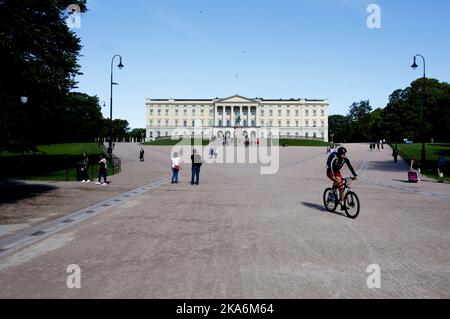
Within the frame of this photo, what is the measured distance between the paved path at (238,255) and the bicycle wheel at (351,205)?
0.90 feet

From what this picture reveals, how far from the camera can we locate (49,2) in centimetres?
2264

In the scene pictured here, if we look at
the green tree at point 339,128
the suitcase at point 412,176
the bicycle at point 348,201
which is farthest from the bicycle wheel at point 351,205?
the green tree at point 339,128

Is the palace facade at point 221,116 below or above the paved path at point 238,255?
above

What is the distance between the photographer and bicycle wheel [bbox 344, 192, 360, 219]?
34.2 ft

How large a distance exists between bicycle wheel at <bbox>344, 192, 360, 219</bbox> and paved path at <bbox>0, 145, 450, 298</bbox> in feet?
0.90

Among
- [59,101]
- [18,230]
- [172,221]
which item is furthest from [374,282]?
[59,101]

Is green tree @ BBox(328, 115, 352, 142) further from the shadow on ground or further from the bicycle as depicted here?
the bicycle

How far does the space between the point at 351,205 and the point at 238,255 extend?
5.22m

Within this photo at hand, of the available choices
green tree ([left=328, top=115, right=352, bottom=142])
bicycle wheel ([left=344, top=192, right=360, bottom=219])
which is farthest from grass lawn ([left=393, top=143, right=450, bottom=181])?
green tree ([left=328, top=115, right=352, bottom=142])

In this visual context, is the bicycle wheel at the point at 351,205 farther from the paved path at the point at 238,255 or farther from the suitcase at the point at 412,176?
the suitcase at the point at 412,176

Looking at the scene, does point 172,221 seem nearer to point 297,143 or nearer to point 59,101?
point 59,101

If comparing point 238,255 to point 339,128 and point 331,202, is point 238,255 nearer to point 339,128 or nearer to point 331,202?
point 331,202

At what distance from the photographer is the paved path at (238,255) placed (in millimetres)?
4945

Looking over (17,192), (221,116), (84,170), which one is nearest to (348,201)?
(17,192)
